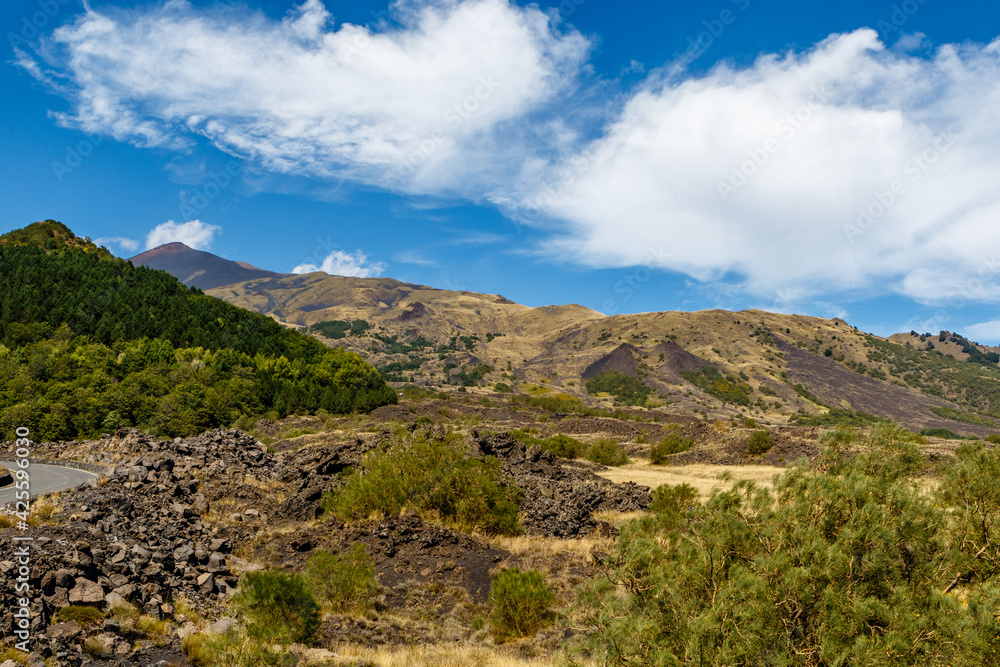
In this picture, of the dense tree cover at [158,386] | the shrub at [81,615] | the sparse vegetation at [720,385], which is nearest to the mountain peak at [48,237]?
the dense tree cover at [158,386]

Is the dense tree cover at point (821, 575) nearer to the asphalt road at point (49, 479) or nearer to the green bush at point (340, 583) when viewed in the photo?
the green bush at point (340, 583)

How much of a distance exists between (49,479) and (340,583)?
24633 mm

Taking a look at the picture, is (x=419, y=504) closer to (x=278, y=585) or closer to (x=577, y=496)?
(x=577, y=496)

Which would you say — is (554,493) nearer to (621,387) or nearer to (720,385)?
(621,387)

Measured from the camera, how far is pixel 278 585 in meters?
10.9

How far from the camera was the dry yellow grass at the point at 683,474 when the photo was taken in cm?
3489

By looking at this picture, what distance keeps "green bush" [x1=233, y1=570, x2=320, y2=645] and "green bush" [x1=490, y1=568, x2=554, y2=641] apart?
4.14 meters

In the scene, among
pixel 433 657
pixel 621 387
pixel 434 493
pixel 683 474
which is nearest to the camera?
pixel 433 657

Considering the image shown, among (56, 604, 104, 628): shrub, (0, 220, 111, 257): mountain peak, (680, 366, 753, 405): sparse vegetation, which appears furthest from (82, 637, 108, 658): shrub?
(680, 366, 753, 405): sparse vegetation

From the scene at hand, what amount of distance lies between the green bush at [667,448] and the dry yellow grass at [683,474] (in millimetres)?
1280

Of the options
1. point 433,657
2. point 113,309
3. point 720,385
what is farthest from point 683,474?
point 720,385

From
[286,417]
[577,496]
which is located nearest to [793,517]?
[577,496]

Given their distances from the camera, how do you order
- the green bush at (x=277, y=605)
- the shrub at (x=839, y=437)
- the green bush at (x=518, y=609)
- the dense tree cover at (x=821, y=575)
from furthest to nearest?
the green bush at (x=518, y=609) < the green bush at (x=277, y=605) < the shrub at (x=839, y=437) < the dense tree cover at (x=821, y=575)

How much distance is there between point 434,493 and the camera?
784 inches
